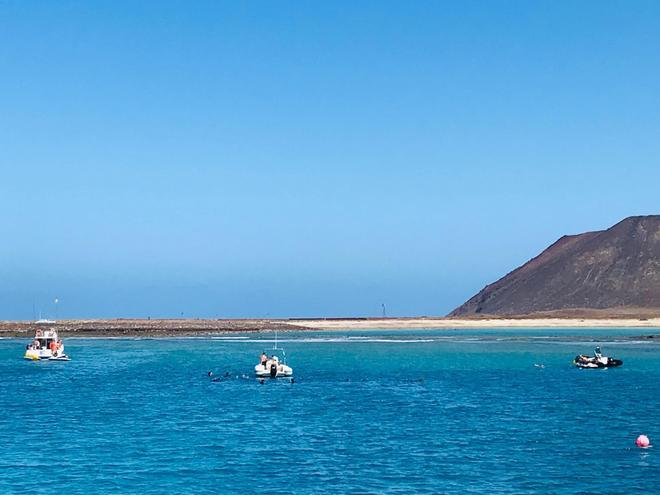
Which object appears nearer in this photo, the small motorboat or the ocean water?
the ocean water

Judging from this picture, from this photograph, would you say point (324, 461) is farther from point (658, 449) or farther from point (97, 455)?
point (658, 449)

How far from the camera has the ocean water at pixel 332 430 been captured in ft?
122

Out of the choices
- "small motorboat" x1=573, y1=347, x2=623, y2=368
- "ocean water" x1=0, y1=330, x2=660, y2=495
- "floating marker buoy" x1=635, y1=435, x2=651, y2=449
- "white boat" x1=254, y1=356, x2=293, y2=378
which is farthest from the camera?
"small motorboat" x1=573, y1=347, x2=623, y2=368

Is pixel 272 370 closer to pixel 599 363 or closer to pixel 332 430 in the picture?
pixel 332 430

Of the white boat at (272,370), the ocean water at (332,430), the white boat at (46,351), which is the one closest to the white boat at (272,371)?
the white boat at (272,370)

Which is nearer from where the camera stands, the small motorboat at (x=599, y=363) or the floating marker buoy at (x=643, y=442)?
the floating marker buoy at (x=643, y=442)

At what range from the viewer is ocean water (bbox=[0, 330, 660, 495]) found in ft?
122

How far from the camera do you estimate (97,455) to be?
4328 cm

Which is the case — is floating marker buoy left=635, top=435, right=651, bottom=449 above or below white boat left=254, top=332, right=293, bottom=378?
below

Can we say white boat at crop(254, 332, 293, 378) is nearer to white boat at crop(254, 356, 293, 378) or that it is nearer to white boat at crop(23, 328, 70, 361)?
white boat at crop(254, 356, 293, 378)

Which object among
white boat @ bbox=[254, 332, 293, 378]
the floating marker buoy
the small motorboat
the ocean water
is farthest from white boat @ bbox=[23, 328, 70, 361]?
the floating marker buoy

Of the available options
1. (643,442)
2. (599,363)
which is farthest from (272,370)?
(643,442)

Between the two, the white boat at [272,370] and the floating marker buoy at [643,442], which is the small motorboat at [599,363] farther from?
the floating marker buoy at [643,442]

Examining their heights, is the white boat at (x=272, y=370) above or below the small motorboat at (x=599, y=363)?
above
